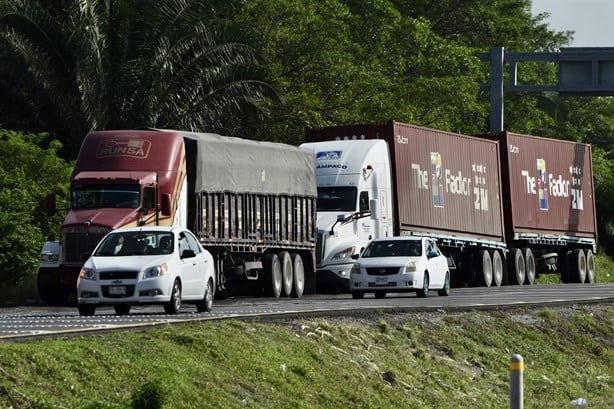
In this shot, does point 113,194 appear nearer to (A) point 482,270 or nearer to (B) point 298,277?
(B) point 298,277

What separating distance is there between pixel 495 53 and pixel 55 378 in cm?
4534

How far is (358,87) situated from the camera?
53844 mm

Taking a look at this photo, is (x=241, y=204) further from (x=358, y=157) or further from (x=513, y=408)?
(x=513, y=408)

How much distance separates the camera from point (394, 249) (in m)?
37.5

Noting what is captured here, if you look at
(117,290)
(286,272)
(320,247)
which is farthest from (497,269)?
(117,290)

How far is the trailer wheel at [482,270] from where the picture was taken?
163 feet

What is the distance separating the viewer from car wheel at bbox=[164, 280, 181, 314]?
25.8 meters

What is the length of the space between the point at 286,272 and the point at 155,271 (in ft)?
45.0

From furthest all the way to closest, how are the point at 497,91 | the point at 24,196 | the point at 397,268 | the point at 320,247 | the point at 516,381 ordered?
the point at 497,91 < the point at 320,247 < the point at 24,196 < the point at 397,268 < the point at 516,381

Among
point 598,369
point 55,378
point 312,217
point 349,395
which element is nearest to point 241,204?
point 312,217

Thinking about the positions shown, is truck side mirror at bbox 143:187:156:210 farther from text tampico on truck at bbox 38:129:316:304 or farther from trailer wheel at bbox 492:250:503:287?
trailer wheel at bbox 492:250:503:287

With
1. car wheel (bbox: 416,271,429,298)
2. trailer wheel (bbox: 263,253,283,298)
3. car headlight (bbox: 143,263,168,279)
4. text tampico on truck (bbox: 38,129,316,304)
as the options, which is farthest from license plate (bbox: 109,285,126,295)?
trailer wheel (bbox: 263,253,283,298)

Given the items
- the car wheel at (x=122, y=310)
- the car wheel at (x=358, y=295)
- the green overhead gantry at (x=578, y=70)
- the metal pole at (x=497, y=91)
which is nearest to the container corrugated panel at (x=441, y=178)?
the car wheel at (x=358, y=295)

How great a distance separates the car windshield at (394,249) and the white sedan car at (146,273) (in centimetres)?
1021
